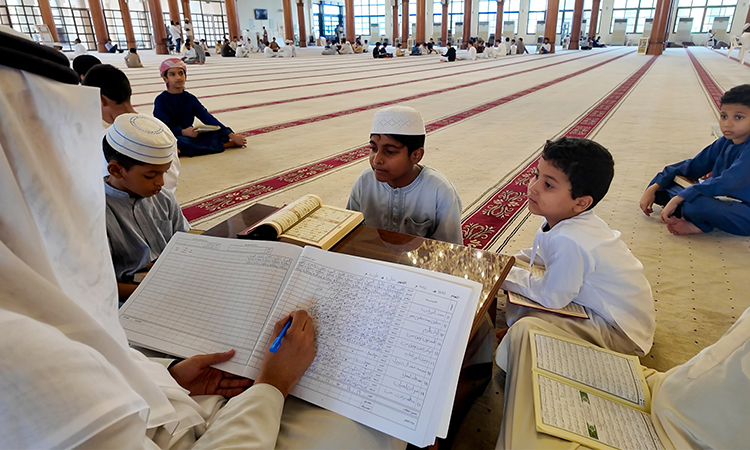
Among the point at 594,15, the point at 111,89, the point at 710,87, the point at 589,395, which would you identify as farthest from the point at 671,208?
the point at 594,15

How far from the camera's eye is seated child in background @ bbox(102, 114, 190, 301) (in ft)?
4.07

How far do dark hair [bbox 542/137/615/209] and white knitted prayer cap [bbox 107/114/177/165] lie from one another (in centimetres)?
111

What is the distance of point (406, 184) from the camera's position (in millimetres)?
1593

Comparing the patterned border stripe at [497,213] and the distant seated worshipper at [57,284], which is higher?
the distant seated worshipper at [57,284]

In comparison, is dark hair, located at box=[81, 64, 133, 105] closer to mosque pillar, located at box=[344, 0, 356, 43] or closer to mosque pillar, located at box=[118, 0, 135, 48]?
mosque pillar, located at box=[118, 0, 135, 48]

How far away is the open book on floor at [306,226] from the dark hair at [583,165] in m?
0.58

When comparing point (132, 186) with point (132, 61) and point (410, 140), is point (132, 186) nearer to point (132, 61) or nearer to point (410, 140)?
point (410, 140)

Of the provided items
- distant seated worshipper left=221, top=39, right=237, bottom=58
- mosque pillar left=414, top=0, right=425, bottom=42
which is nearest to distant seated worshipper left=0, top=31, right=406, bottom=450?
distant seated worshipper left=221, top=39, right=237, bottom=58

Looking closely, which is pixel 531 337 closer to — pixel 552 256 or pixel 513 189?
pixel 552 256

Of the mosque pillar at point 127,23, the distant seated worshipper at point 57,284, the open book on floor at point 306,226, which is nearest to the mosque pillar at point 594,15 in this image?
the mosque pillar at point 127,23

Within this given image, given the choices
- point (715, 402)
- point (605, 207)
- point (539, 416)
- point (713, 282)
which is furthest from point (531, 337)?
point (605, 207)

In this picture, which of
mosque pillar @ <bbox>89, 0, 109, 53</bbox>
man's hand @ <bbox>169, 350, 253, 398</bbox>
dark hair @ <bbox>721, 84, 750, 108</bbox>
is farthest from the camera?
mosque pillar @ <bbox>89, 0, 109, 53</bbox>

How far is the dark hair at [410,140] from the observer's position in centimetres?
150

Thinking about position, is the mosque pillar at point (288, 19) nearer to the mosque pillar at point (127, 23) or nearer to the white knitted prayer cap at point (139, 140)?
the mosque pillar at point (127, 23)
